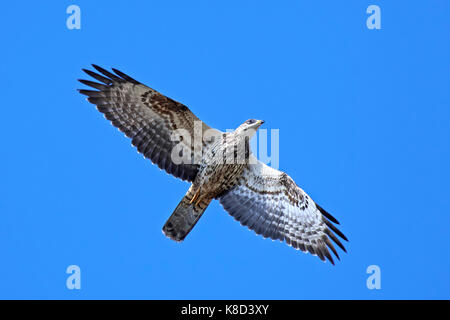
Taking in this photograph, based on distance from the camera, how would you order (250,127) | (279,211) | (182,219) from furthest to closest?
(279,211) < (182,219) < (250,127)

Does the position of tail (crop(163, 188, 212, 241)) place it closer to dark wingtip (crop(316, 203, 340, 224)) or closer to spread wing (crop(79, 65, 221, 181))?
spread wing (crop(79, 65, 221, 181))

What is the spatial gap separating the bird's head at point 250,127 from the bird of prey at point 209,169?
0.05ft

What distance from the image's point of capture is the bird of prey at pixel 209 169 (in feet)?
37.1

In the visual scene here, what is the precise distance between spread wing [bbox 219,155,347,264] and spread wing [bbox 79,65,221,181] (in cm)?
99

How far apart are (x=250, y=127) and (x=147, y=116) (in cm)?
177

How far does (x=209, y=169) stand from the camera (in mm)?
11406

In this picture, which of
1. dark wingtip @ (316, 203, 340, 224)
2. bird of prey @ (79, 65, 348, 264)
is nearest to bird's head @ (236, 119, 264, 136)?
bird of prey @ (79, 65, 348, 264)

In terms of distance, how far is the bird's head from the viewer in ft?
36.7

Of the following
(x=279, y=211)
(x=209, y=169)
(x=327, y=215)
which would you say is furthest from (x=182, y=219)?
(x=327, y=215)

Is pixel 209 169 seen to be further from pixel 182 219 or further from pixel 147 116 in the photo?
pixel 147 116

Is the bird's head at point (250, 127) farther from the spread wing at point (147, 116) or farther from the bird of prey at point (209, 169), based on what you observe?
the spread wing at point (147, 116)

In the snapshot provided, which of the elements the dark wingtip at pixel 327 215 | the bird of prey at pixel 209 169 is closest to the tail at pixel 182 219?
the bird of prey at pixel 209 169
